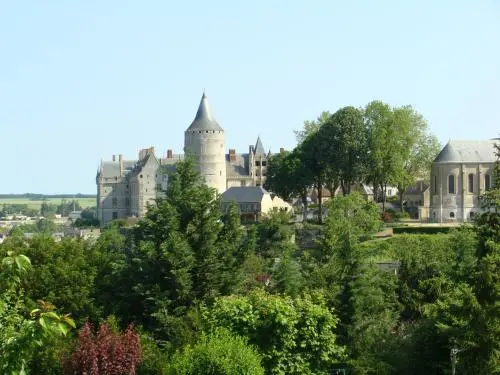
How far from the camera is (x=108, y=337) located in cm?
2700

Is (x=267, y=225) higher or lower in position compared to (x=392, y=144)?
lower

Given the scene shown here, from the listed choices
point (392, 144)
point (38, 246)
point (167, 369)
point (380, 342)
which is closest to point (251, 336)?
point (167, 369)

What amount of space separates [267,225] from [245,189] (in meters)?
42.8

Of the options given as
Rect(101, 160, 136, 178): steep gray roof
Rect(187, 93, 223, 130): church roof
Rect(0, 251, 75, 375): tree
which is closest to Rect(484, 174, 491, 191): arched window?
Rect(187, 93, 223, 130): church roof

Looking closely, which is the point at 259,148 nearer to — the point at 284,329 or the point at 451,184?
the point at 451,184

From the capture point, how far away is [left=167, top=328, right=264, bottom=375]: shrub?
2450cm

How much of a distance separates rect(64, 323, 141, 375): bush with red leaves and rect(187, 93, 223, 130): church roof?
251ft

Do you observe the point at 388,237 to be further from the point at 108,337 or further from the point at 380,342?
the point at 108,337

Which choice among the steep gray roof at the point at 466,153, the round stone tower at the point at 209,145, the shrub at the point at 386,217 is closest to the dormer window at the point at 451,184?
the steep gray roof at the point at 466,153

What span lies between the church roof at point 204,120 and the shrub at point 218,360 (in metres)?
78.5

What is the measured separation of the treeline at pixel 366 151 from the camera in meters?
79.8

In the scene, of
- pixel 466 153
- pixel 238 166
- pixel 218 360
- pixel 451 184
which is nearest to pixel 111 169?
pixel 238 166

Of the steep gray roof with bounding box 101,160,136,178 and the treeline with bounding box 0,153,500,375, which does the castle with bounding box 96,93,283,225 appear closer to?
the steep gray roof with bounding box 101,160,136,178

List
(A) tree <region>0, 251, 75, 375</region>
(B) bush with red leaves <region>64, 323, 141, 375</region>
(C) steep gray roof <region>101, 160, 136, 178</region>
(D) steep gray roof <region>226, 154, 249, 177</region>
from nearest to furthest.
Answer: (A) tree <region>0, 251, 75, 375</region>
(B) bush with red leaves <region>64, 323, 141, 375</region>
(C) steep gray roof <region>101, 160, 136, 178</region>
(D) steep gray roof <region>226, 154, 249, 177</region>
